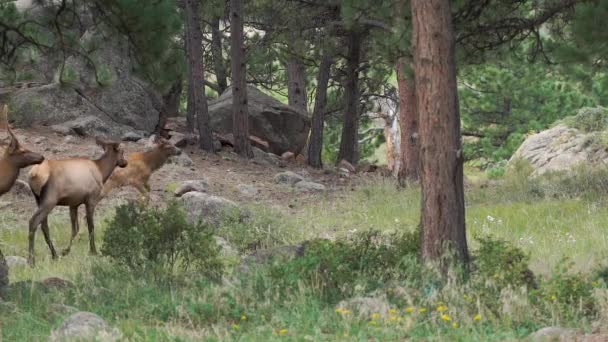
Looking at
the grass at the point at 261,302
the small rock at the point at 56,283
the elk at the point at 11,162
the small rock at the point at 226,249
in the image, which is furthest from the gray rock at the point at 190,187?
the small rock at the point at 56,283

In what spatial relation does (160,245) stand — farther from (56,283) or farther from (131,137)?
(131,137)

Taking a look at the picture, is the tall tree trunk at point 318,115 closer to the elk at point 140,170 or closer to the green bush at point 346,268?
the elk at point 140,170

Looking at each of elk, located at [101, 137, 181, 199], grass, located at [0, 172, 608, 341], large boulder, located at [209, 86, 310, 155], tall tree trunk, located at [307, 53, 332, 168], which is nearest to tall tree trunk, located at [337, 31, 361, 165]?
tall tree trunk, located at [307, 53, 332, 168]

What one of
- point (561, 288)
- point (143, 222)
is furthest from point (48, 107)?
point (561, 288)

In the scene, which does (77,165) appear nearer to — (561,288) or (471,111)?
(561,288)

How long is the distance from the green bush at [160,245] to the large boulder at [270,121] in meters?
15.3

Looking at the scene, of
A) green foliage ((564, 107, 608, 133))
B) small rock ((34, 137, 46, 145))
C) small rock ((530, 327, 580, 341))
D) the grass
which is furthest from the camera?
green foliage ((564, 107, 608, 133))

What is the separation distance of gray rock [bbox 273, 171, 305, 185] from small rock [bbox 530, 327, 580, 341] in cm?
1321

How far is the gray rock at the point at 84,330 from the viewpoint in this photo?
6.55 meters

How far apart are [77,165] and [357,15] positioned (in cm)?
494

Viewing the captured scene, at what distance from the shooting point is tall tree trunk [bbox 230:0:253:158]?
867 inches

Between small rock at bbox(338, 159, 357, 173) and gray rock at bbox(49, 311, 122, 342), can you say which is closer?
gray rock at bbox(49, 311, 122, 342)

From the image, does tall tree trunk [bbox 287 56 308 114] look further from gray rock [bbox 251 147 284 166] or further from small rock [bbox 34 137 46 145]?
small rock [bbox 34 137 46 145]

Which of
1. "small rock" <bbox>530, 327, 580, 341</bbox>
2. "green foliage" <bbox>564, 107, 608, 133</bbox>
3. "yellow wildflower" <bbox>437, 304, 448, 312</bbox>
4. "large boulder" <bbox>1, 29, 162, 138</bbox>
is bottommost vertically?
"small rock" <bbox>530, 327, 580, 341</bbox>
